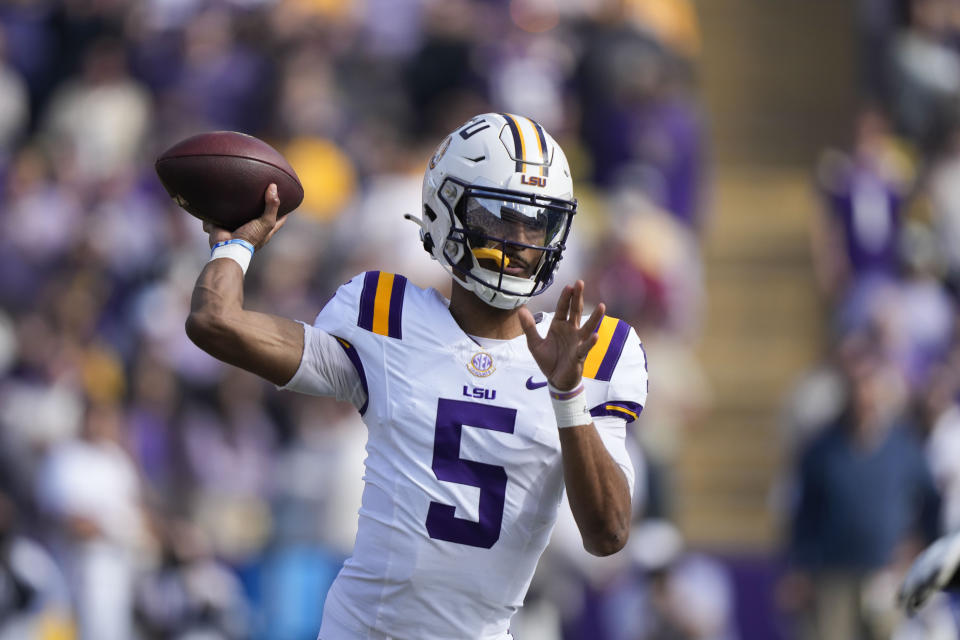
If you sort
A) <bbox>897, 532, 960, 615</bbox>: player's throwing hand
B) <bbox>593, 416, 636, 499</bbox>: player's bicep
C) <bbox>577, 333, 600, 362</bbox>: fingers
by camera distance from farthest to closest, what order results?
<bbox>897, 532, 960, 615</bbox>: player's throwing hand, <bbox>593, 416, 636, 499</bbox>: player's bicep, <bbox>577, 333, 600, 362</bbox>: fingers

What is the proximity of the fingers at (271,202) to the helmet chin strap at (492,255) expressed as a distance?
52 centimetres

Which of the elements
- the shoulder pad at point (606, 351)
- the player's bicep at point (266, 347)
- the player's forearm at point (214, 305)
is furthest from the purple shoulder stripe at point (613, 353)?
the player's forearm at point (214, 305)

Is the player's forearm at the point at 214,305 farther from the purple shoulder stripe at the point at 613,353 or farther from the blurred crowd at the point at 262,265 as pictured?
the blurred crowd at the point at 262,265

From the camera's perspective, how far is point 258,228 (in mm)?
3910

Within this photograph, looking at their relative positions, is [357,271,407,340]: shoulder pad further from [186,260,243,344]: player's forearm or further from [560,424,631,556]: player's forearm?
[560,424,631,556]: player's forearm

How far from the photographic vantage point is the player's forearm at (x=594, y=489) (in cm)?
356

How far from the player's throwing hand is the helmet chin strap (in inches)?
62.2

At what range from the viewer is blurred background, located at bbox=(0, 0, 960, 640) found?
8109 millimetres

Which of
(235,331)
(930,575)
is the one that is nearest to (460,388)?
(235,331)

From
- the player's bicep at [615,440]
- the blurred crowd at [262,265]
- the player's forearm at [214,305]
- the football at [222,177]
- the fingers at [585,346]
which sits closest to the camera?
the fingers at [585,346]

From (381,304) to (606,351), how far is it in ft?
1.92

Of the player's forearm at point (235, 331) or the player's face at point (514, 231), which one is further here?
the player's face at point (514, 231)

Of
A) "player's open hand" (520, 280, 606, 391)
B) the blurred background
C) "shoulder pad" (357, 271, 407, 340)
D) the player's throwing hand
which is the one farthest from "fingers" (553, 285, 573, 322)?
the blurred background

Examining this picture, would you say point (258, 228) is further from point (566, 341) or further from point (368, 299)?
point (566, 341)
